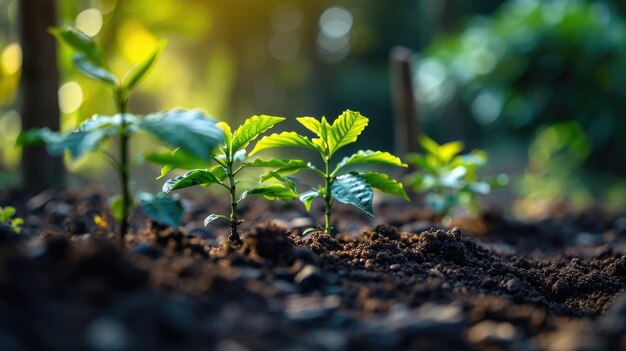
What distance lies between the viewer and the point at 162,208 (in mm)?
1838

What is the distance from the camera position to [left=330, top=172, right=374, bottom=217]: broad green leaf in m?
2.16

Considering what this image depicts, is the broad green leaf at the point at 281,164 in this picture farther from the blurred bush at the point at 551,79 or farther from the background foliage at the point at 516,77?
the blurred bush at the point at 551,79

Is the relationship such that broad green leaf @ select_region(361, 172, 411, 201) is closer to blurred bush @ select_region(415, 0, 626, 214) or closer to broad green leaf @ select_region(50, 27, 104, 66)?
broad green leaf @ select_region(50, 27, 104, 66)

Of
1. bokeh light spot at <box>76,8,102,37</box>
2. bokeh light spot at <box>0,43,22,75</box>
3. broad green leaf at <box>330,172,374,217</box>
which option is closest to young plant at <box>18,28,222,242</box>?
broad green leaf at <box>330,172,374,217</box>

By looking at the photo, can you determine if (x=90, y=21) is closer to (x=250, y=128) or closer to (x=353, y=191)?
(x=250, y=128)

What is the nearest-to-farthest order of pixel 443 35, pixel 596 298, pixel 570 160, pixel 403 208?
pixel 596 298 < pixel 403 208 < pixel 570 160 < pixel 443 35

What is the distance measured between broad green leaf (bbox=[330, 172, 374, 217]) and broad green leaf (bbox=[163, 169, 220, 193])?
42 cm

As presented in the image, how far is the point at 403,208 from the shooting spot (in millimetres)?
4535

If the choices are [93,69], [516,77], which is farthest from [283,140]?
[516,77]

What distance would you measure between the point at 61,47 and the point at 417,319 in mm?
5358

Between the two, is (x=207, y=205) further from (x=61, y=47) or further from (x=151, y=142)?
(x=151, y=142)

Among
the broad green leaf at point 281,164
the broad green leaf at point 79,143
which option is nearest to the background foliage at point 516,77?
the broad green leaf at point 281,164

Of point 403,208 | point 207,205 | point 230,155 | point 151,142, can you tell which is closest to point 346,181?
point 230,155

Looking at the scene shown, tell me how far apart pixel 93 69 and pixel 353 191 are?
36.6 inches
